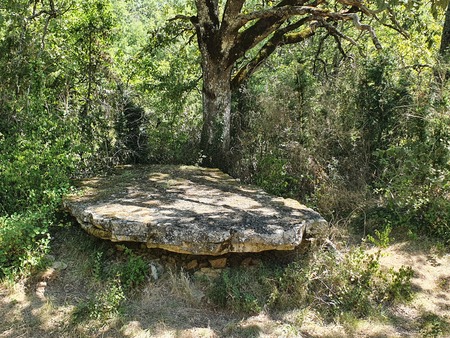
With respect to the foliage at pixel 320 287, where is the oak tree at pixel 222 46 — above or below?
above

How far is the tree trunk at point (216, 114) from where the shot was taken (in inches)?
304

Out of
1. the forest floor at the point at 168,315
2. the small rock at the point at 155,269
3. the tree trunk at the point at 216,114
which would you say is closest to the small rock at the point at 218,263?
the forest floor at the point at 168,315

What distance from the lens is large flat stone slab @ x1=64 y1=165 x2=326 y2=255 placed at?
4488 mm

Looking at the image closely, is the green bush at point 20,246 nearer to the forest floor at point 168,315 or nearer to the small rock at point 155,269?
the forest floor at point 168,315

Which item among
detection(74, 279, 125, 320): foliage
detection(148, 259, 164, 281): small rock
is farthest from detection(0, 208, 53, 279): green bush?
detection(148, 259, 164, 281): small rock

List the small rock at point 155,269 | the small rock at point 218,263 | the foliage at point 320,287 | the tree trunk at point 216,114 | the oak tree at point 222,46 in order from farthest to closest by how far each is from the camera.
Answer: the tree trunk at point 216,114, the oak tree at point 222,46, the small rock at point 218,263, the small rock at point 155,269, the foliage at point 320,287

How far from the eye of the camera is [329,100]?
7.88m

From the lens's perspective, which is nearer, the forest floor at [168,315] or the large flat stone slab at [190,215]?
the forest floor at [168,315]

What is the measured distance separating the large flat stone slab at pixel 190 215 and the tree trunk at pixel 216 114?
138cm

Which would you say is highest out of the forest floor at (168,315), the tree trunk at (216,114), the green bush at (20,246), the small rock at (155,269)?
the tree trunk at (216,114)

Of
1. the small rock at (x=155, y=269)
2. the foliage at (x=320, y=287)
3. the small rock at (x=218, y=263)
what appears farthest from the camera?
the small rock at (x=218, y=263)

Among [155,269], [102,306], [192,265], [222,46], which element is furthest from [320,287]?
[222,46]

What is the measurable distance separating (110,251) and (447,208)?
15.9 ft

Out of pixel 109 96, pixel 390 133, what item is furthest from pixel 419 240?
pixel 109 96
